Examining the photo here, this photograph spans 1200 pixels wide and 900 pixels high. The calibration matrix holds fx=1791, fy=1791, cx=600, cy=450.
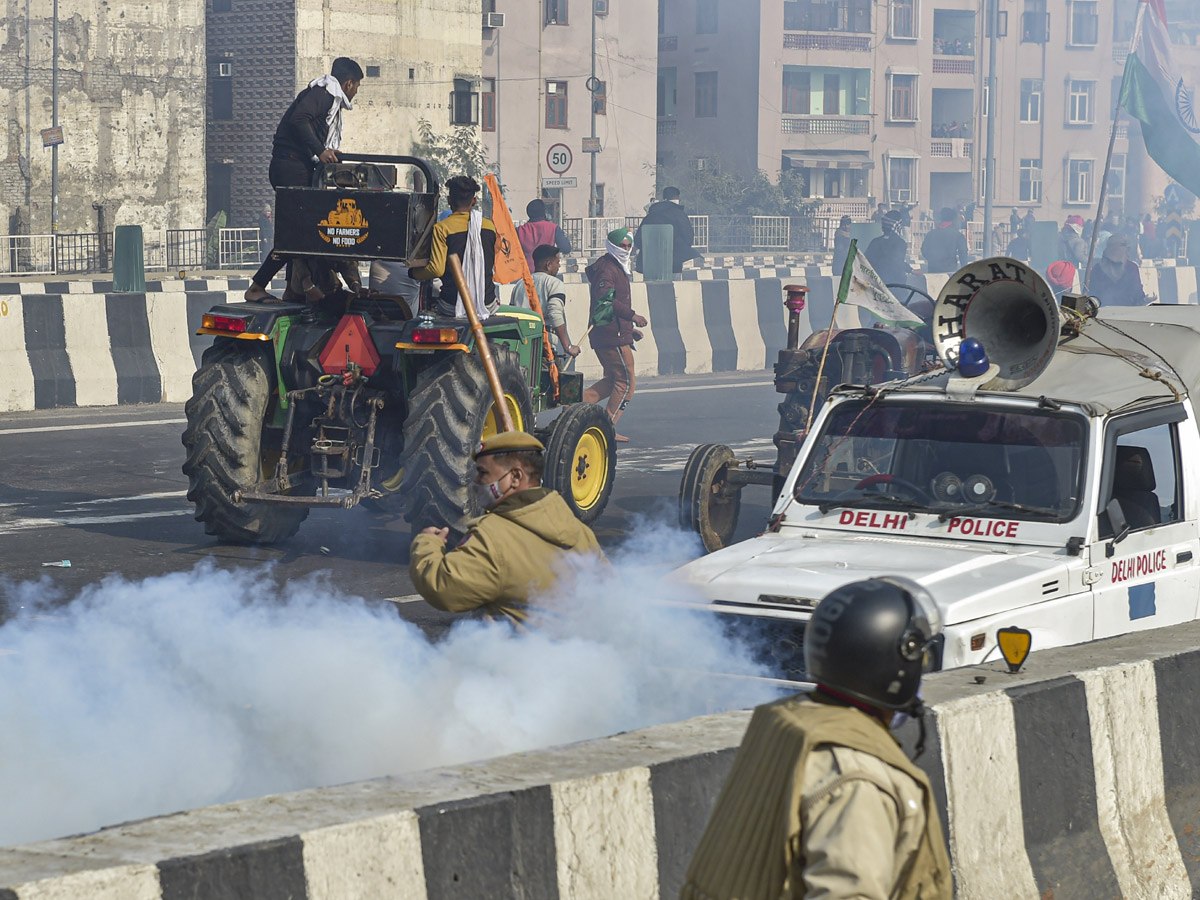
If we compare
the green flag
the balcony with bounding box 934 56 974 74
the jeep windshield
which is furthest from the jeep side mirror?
the balcony with bounding box 934 56 974 74

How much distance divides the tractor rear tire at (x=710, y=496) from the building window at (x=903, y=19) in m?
70.7

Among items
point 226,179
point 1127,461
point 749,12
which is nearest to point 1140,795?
point 1127,461

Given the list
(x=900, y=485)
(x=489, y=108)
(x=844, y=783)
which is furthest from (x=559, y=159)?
(x=489, y=108)

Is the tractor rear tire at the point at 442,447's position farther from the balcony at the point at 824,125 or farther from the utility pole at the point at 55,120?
the balcony at the point at 824,125

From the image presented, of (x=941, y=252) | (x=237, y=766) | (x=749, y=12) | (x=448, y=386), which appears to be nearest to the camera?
(x=237, y=766)

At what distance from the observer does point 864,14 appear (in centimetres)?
7694

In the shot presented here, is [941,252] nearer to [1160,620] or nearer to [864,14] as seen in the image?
[1160,620]

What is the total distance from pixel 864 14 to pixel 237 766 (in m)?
75.2

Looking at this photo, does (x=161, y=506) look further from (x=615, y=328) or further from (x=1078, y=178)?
(x=1078, y=178)

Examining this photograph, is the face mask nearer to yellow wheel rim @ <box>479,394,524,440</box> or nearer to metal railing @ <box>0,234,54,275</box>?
yellow wheel rim @ <box>479,394,524,440</box>

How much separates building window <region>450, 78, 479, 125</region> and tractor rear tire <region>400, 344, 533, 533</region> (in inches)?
2000

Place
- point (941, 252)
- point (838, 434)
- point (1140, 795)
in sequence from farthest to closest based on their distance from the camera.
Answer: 1. point (941, 252)
2. point (838, 434)
3. point (1140, 795)

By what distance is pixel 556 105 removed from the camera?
212 ft

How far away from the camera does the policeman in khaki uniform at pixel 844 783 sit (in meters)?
2.59
